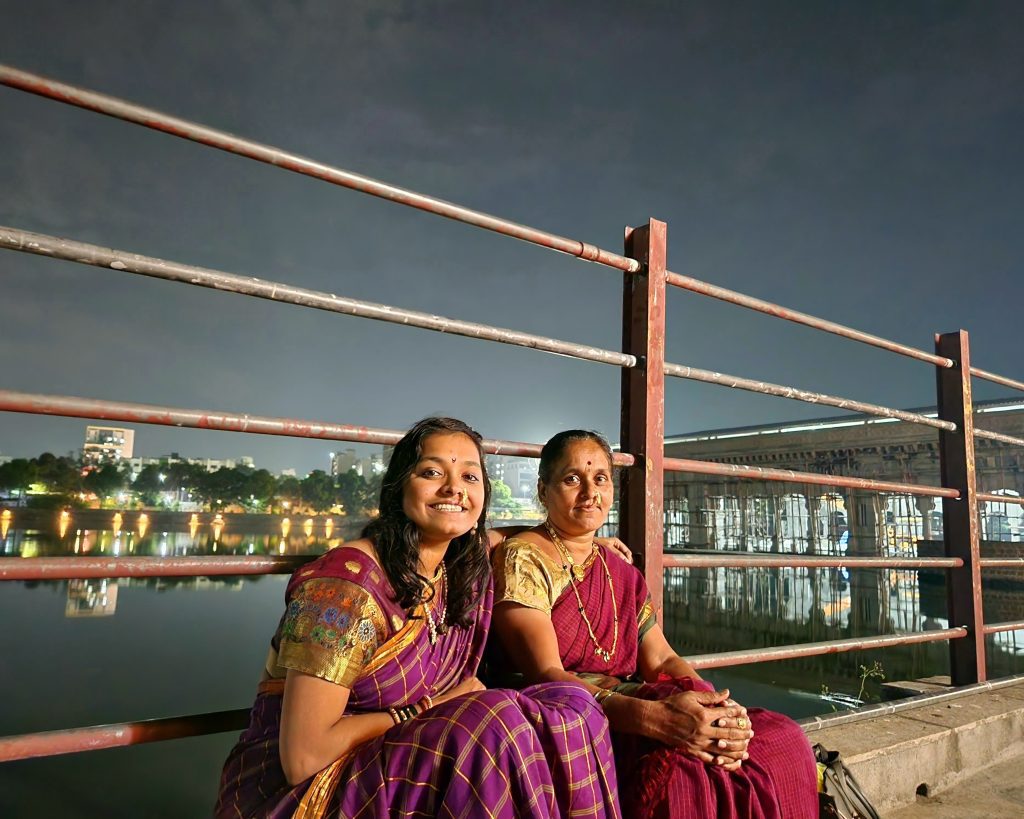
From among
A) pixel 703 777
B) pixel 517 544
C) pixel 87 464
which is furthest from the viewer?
pixel 87 464

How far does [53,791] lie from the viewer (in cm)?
1046

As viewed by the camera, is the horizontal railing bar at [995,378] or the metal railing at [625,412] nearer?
the metal railing at [625,412]

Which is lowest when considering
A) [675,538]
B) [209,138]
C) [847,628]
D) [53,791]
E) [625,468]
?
[53,791]

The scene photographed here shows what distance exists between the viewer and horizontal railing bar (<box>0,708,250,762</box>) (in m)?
1.06

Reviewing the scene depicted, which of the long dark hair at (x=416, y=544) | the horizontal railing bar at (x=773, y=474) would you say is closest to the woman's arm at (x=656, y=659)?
the horizontal railing bar at (x=773, y=474)

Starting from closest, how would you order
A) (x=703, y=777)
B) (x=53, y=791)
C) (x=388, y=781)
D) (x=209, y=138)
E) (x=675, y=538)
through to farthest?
(x=388, y=781)
(x=703, y=777)
(x=209, y=138)
(x=53, y=791)
(x=675, y=538)

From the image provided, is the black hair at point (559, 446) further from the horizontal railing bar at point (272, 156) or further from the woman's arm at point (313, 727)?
the woman's arm at point (313, 727)

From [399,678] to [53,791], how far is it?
13024 mm

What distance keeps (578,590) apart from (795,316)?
1435 mm

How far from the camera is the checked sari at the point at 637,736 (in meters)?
1.25

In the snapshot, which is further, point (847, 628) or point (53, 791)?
point (847, 628)

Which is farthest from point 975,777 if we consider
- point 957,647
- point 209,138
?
point 209,138

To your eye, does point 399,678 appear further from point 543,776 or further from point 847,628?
point 847,628

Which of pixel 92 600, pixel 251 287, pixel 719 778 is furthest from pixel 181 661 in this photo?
pixel 719 778
